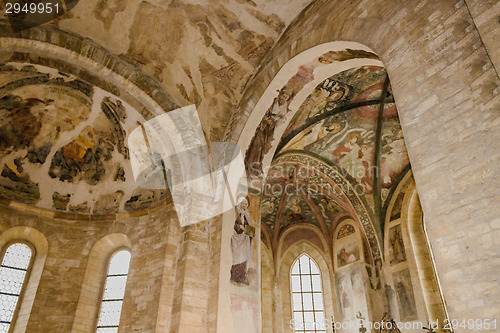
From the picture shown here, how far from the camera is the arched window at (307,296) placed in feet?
38.2

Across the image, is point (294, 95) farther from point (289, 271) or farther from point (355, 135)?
point (289, 271)

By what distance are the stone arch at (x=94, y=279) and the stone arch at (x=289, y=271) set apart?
16.9 ft

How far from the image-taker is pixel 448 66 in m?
3.68

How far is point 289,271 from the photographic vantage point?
12.7m

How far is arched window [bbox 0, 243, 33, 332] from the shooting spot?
8.14m

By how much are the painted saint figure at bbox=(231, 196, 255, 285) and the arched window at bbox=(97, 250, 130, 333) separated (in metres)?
3.24

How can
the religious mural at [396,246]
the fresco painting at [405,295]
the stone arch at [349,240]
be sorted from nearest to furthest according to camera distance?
the fresco painting at [405,295]
the religious mural at [396,246]
the stone arch at [349,240]

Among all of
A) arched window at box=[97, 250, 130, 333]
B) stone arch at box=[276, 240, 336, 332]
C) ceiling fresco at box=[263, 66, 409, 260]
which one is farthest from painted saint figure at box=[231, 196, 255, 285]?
stone arch at box=[276, 240, 336, 332]

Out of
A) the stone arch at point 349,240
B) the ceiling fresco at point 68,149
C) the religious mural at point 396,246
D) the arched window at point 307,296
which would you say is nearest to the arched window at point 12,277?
the ceiling fresco at point 68,149

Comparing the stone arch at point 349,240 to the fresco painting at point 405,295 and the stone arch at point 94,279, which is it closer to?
the fresco painting at point 405,295

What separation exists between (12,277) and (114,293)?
7.00 ft

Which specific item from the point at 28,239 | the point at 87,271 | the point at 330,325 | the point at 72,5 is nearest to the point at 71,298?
the point at 87,271

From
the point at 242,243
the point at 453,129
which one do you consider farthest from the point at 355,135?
the point at 453,129

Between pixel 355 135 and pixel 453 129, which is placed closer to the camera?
pixel 453 129
